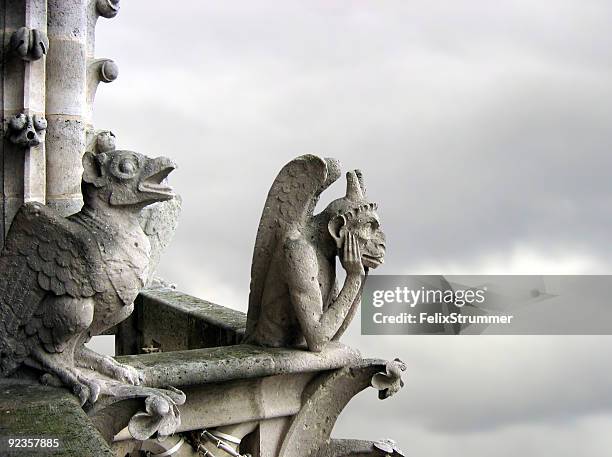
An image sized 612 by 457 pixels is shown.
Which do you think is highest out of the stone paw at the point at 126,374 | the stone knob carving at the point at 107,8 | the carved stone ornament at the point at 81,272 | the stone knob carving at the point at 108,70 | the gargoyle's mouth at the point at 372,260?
the stone knob carving at the point at 107,8

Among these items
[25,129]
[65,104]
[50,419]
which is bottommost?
[50,419]

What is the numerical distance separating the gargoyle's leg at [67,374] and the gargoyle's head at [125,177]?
71cm

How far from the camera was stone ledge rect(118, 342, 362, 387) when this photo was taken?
14.2 ft

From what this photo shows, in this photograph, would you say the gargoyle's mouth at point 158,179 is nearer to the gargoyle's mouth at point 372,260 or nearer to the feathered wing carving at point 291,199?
the feathered wing carving at point 291,199

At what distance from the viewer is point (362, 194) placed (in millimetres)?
4863

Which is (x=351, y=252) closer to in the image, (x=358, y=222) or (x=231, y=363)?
(x=358, y=222)

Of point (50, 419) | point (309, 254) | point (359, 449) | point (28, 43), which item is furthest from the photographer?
point (28, 43)

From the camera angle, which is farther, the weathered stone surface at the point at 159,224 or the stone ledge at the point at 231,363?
the weathered stone surface at the point at 159,224

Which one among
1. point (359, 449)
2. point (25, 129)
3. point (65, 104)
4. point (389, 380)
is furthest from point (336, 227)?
point (65, 104)

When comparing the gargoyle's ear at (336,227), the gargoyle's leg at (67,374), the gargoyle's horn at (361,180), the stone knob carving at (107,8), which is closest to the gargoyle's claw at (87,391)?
the gargoyle's leg at (67,374)

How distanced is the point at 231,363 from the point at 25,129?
8.79ft

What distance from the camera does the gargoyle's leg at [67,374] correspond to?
3.79 m

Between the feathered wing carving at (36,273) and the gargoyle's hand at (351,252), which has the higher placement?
the gargoyle's hand at (351,252)

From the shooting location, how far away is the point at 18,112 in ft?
20.6
